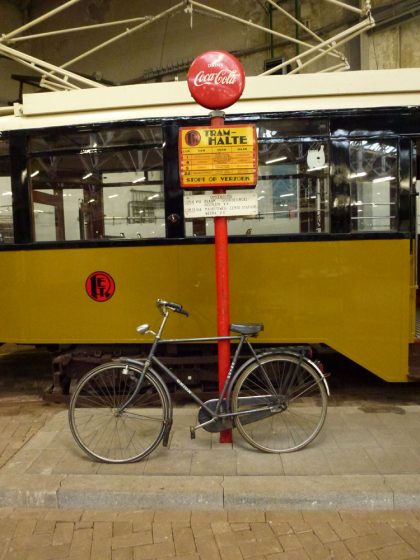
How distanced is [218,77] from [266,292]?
1965 mm

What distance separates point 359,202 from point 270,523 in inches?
115

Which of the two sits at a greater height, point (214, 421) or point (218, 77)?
point (218, 77)

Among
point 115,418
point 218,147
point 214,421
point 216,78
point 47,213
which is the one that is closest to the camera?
point 216,78

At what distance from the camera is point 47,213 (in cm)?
470

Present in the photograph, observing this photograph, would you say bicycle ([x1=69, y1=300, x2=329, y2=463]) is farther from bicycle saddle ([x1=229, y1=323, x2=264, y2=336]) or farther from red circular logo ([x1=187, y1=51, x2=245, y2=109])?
red circular logo ([x1=187, y1=51, x2=245, y2=109])

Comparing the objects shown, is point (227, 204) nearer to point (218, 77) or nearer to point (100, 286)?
point (218, 77)

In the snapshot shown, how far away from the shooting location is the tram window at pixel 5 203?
471cm

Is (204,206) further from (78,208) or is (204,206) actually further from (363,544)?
(363,544)

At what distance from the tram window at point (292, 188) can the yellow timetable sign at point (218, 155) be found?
3.17 feet

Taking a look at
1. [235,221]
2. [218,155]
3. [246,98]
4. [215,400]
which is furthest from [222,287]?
[246,98]

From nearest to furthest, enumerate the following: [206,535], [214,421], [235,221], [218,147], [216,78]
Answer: [206,535]
[216,78]
[218,147]
[214,421]
[235,221]

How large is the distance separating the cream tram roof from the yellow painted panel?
1.29 meters

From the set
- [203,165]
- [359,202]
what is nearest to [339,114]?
[359,202]

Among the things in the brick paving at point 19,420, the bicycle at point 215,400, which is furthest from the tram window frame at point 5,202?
the bicycle at point 215,400
